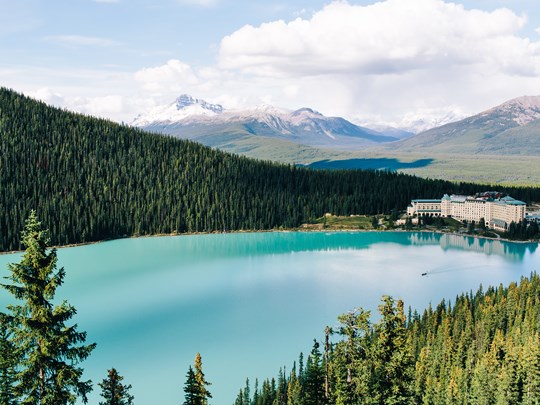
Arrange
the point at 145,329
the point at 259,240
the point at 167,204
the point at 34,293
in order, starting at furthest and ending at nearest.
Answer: the point at 167,204 → the point at 259,240 → the point at 145,329 → the point at 34,293

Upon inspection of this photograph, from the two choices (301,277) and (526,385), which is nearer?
(526,385)

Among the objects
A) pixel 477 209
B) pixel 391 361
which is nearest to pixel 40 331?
pixel 391 361

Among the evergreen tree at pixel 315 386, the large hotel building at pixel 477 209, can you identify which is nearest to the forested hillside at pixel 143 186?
the large hotel building at pixel 477 209

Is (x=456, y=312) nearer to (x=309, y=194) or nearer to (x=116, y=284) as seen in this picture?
(x=116, y=284)

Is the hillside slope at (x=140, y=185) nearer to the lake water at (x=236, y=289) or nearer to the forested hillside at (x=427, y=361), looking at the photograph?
the lake water at (x=236, y=289)

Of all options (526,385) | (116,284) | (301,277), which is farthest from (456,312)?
(116,284)

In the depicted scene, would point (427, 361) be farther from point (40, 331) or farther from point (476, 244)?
point (476, 244)
